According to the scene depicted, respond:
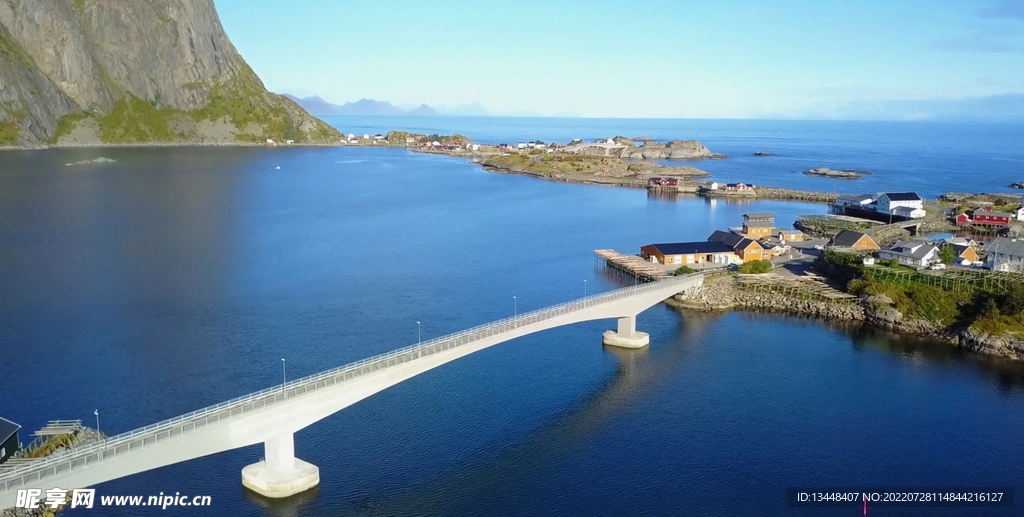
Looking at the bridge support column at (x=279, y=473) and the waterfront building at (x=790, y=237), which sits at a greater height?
the waterfront building at (x=790, y=237)

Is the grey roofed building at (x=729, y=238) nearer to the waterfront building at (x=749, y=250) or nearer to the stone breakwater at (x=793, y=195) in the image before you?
the waterfront building at (x=749, y=250)

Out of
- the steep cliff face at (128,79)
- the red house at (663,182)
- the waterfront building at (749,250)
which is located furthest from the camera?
the steep cliff face at (128,79)

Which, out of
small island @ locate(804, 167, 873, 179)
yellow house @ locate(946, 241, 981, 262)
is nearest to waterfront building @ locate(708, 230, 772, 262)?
yellow house @ locate(946, 241, 981, 262)

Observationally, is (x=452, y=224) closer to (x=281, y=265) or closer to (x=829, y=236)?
(x=281, y=265)

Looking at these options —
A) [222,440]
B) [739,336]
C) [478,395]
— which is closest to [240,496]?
[222,440]

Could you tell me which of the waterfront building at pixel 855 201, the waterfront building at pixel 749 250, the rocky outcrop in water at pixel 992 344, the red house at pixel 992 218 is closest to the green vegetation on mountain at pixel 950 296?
the rocky outcrop in water at pixel 992 344

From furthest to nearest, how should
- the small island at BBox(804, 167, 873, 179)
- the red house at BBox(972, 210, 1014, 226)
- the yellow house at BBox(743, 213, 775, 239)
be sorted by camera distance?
the small island at BBox(804, 167, 873, 179), the red house at BBox(972, 210, 1014, 226), the yellow house at BBox(743, 213, 775, 239)

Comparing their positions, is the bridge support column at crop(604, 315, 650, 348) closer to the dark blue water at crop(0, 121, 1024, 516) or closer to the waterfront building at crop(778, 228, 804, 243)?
the dark blue water at crop(0, 121, 1024, 516)
